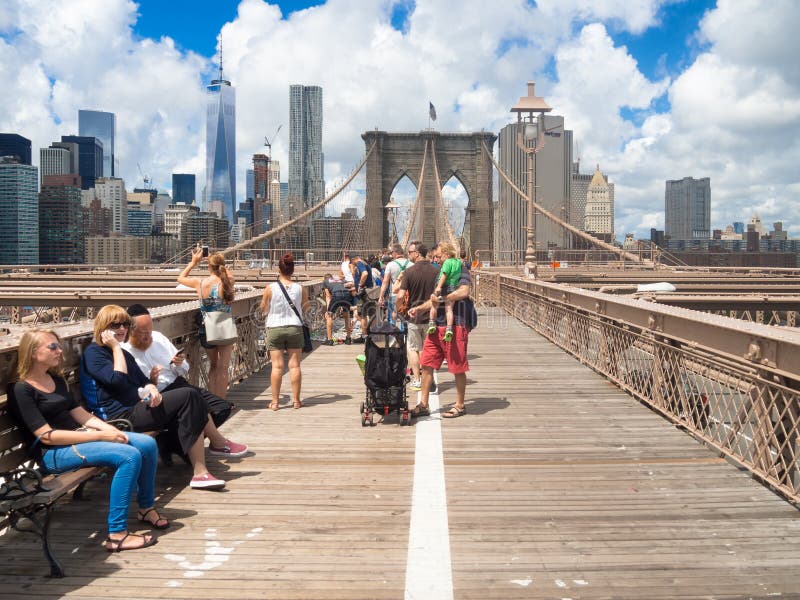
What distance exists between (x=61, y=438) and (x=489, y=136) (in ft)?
237

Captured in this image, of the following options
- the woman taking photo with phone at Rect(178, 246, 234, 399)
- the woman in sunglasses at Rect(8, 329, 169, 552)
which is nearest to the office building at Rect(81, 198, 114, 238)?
the woman taking photo with phone at Rect(178, 246, 234, 399)

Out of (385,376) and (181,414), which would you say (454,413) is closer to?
(385,376)

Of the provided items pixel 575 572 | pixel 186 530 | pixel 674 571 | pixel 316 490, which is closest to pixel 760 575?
pixel 674 571

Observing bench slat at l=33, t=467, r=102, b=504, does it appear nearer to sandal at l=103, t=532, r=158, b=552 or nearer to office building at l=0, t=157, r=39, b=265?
sandal at l=103, t=532, r=158, b=552

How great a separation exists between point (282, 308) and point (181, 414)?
8.81 feet

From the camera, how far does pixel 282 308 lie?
734 centimetres

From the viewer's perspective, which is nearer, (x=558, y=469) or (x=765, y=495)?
(x=765, y=495)

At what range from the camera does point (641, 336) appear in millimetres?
7285

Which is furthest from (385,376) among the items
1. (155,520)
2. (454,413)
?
(155,520)

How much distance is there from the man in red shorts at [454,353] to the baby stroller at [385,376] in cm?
29

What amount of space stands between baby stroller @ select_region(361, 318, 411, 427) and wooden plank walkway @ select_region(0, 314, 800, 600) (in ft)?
0.59

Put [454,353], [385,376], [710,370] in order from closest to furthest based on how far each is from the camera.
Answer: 1. [710,370]
2. [385,376]
3. [454,353]

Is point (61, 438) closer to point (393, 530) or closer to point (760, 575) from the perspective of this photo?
point (393, 530)

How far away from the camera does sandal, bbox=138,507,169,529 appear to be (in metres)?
4.11
